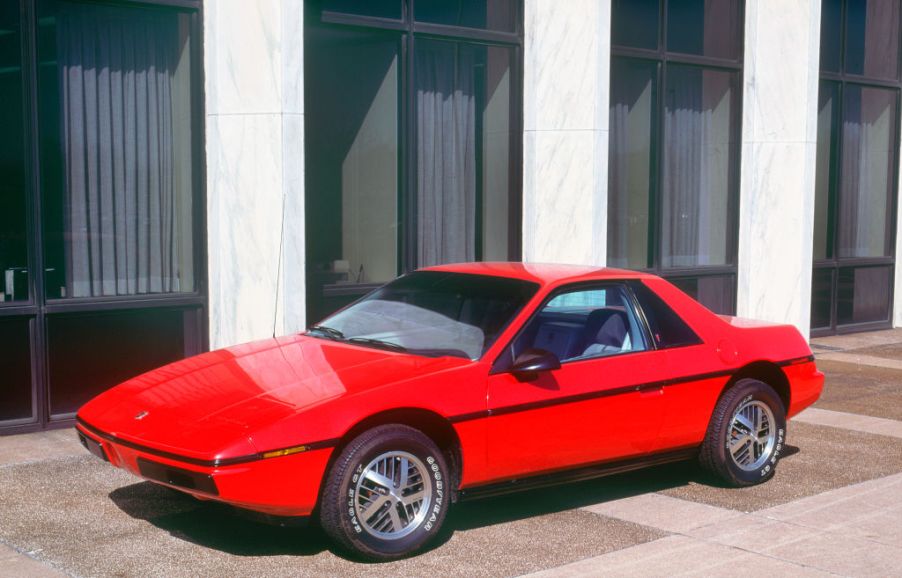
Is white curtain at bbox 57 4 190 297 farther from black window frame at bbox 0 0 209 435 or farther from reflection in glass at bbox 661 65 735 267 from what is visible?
reflection in glass at bbox 661 65 735 267

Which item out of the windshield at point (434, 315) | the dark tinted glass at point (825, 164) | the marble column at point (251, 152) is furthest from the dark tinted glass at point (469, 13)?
the dark tinted glass at point (825, 164)

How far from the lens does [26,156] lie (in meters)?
9.20

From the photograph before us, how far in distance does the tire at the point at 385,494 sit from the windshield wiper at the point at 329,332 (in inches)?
49.6

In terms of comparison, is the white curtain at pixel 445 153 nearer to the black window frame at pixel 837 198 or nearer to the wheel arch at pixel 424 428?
the black window frame at pixel 837 198

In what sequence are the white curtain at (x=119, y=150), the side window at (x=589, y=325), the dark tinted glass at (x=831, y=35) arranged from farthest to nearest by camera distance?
the dark tinted glass at (x=831, y=35)
the white curtain at (x=119, y=150)
the side window at (x=589, y=325)

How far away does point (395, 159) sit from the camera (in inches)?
465

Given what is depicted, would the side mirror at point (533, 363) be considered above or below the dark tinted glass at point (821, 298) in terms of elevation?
above

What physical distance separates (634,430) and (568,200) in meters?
6.26

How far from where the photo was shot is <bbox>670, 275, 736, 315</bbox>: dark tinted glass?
14.7 meters

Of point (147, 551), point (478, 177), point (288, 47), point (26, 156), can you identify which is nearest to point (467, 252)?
point (478, 177)

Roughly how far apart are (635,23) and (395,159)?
3.75 m

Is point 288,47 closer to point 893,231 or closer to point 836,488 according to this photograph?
point 836,488

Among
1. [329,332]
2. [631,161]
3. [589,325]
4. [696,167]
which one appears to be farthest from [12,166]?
[696,167]

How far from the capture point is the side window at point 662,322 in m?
7.11
